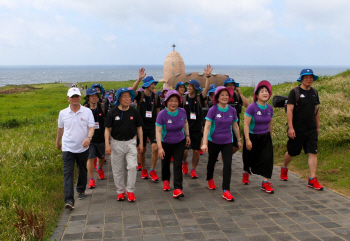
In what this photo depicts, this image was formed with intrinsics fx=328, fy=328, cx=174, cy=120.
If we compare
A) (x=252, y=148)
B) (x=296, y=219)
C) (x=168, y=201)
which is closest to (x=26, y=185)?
(x=168, y=201)

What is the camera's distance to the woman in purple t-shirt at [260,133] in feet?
19.5

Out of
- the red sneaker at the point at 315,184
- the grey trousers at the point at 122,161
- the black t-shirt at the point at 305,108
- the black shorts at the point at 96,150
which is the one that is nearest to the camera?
the grey trousers at the point at 122,161

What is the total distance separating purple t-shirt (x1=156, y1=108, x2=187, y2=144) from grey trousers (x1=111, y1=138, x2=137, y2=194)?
0.61m

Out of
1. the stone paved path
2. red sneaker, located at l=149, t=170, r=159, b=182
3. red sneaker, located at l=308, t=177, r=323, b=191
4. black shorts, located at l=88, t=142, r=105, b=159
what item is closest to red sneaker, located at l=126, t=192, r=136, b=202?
the stone paved path

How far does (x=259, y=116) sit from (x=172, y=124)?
1.59 meters

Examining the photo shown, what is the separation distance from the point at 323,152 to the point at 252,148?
10.2ft

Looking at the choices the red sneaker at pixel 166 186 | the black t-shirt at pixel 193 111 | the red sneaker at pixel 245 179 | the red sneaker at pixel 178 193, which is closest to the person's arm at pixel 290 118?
the red sneaker at pixel 245 179

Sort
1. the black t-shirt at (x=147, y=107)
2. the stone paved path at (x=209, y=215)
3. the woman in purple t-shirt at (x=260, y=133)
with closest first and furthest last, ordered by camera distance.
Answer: the stone paved path at (x=209, y=215) < the woman in purple t-shirt at (x=260, y=133) < the black t-shirt at (x=147, y=107)

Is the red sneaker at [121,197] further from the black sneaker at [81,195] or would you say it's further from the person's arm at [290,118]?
the person's arm at [290,118]

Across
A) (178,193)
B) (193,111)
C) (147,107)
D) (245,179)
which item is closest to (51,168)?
(147,107)

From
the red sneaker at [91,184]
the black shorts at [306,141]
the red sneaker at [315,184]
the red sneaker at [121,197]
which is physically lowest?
the red sneaker at [91,184]

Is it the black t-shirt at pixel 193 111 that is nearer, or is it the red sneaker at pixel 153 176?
the red sneaker at pixel 153 176

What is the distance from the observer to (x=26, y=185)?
19.3ft

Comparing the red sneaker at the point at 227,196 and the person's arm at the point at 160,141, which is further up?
the person's arm at the point at 160,141
